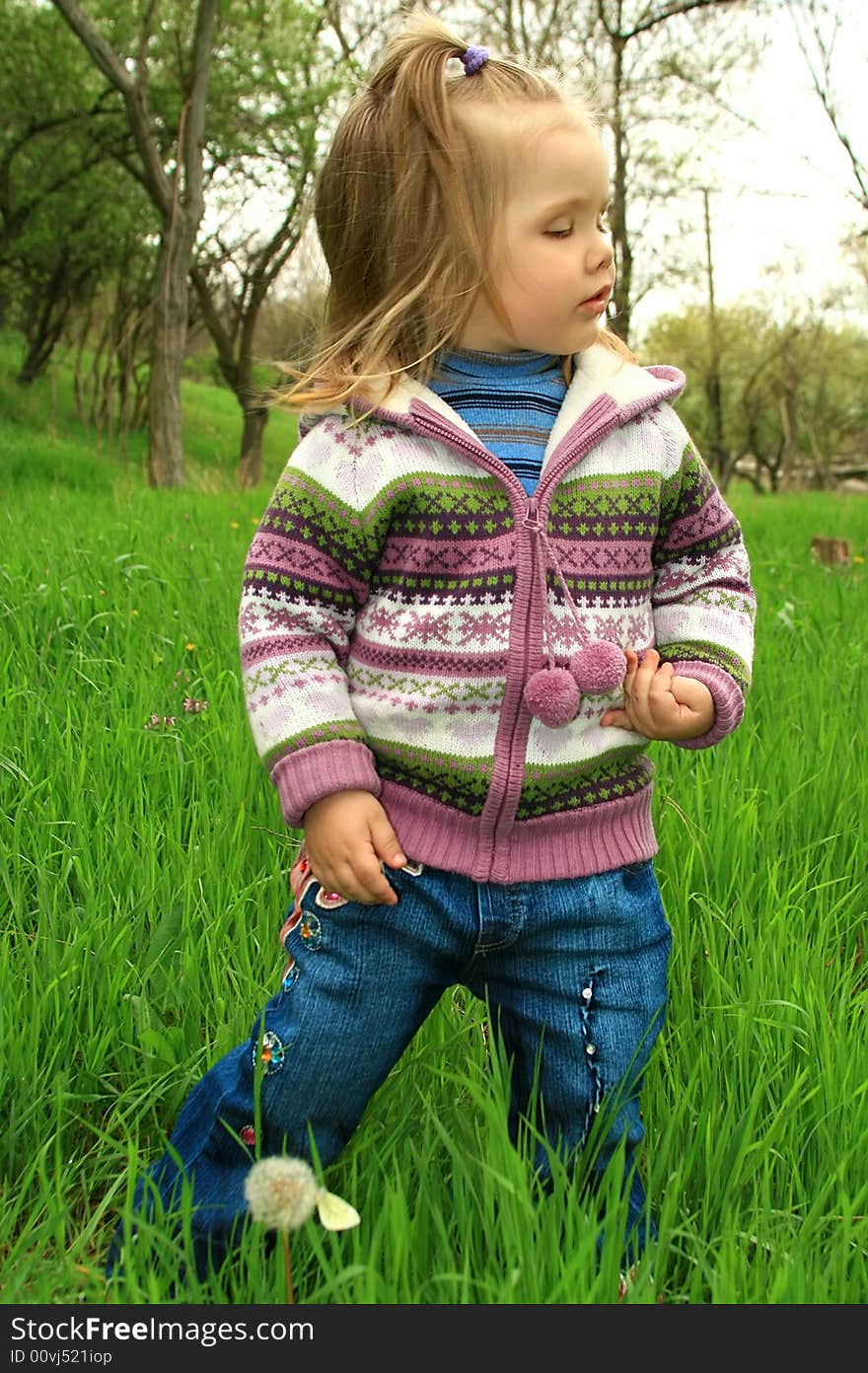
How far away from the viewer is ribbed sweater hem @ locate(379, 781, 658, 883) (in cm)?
140

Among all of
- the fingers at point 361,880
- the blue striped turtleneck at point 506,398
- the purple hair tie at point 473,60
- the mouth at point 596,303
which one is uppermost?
the purple hair tie at point 473,60

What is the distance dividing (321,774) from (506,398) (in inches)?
22.5

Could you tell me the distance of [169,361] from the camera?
10.1m

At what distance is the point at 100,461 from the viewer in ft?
29.8

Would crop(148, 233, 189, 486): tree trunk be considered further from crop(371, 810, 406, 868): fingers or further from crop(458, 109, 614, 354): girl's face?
crop(371, 810, 406, 868): fingers

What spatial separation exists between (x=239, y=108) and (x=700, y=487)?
14919 millimetres

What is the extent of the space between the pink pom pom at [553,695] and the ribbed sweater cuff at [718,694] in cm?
21

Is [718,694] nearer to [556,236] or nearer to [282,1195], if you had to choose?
[556,236]

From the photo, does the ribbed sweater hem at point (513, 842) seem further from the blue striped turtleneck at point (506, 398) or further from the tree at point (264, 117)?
the tree at point (264, 117)

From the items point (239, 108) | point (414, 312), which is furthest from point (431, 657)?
point (239, 108)

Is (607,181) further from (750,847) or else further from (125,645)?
(125,645)

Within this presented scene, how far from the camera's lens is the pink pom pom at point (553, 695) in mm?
1340

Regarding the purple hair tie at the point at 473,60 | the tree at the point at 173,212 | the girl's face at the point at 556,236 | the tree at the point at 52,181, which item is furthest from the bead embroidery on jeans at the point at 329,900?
the tree at the point at 52,181

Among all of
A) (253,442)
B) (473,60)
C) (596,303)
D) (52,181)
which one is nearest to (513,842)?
(596,303)
